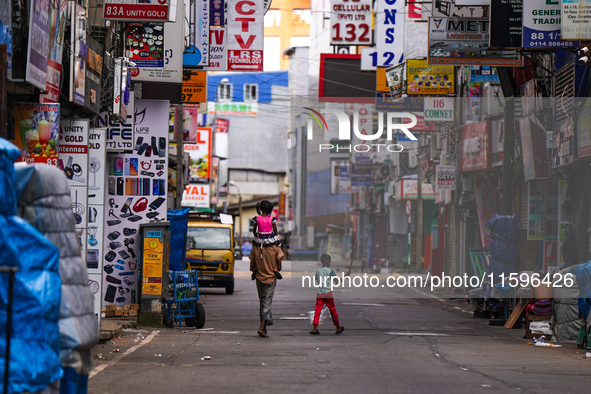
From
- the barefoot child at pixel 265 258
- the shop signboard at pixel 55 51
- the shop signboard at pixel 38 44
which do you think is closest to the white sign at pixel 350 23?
the barefoot child at pixel 265 258

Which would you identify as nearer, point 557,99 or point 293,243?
point 557,99

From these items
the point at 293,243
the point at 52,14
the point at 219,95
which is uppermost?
the point at 219,95

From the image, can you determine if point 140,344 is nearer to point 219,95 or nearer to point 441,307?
point 441,307

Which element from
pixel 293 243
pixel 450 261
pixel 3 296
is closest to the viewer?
pixel 3 296

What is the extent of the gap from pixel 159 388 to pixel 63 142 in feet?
15.3

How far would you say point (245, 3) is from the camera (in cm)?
2162

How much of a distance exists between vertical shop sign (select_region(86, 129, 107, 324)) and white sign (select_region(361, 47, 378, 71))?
1624 centimetres

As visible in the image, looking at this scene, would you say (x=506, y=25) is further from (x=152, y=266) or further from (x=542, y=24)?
(x=152, y=266)

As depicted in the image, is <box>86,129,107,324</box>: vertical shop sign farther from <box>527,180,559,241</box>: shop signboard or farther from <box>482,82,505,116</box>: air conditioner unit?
<box>482,82,505,116</box>: air conditioner unit

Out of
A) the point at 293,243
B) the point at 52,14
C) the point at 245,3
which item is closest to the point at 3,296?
the point at 52,14

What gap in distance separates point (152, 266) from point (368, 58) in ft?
50.4

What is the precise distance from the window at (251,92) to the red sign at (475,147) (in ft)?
212

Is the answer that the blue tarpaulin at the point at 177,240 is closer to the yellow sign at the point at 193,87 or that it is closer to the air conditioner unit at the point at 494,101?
the yellow sign at the point at 193,87

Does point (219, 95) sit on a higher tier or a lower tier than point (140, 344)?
higher
